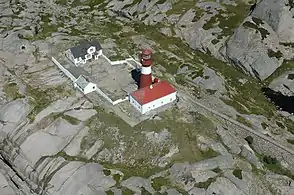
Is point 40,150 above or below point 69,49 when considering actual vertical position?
below

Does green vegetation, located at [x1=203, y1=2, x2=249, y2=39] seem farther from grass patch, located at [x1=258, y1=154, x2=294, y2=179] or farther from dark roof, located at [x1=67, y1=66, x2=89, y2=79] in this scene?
grass patch, located at [x1=258, y1=154, x2=294, y2=179]

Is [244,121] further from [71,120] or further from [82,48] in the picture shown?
[82,48]

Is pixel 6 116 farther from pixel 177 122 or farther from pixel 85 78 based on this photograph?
pixel 177 122

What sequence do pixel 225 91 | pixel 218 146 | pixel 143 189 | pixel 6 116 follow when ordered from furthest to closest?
pixel 225 91 → pixel 6 116 → pixel 218 146 → pixel 143 189

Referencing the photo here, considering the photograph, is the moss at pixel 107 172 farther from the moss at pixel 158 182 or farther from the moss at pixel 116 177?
the moss at pixel 158 182

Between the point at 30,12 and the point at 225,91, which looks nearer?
the point at 225,91

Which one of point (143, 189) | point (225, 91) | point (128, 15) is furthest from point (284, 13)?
point (143, 189)

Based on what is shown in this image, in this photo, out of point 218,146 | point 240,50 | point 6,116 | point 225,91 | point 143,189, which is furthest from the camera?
point 240,50

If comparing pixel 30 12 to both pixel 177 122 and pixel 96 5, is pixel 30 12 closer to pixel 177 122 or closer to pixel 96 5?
pixel 96 5
